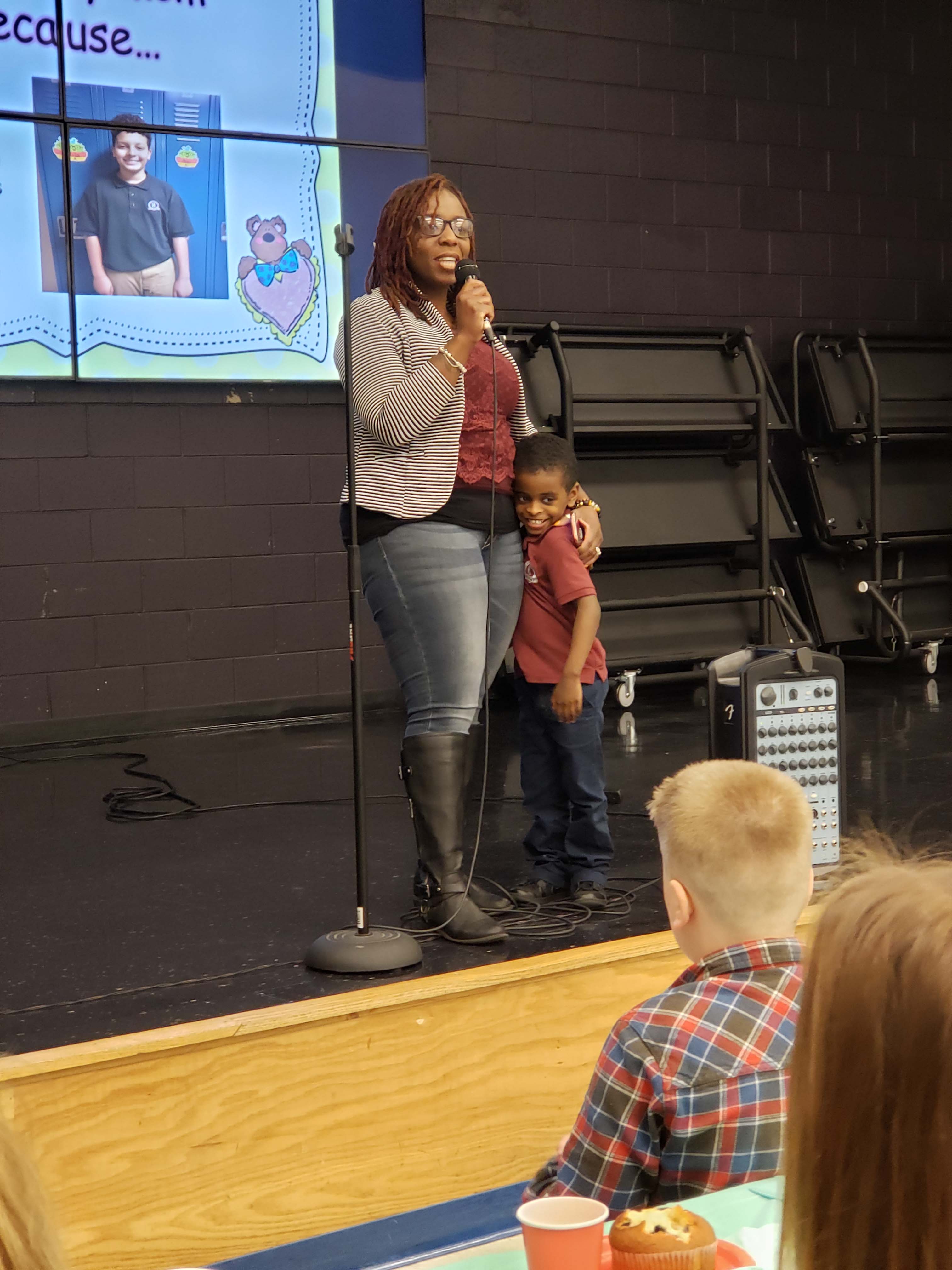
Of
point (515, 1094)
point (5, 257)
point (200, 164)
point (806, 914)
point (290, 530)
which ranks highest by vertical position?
point (200, 164)

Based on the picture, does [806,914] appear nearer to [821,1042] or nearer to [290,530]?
[821,1042]

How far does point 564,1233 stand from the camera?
0.86m

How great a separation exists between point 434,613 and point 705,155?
4.29 meters

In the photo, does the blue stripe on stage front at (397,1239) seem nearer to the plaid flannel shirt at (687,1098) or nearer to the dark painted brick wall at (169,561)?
the plaid flannel shirt at (687,1098)

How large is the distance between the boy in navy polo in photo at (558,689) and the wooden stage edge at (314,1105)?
1.73 feet

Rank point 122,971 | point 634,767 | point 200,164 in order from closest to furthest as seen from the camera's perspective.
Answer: point 122,971, point 634,767, point 200,164

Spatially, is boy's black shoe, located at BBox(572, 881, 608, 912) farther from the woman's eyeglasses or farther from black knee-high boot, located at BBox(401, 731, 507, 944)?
the woman's eyeglasses

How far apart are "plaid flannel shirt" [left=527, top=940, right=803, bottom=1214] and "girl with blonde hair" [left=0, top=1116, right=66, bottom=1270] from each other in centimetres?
78

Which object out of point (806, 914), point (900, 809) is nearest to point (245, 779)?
point (900, 809)

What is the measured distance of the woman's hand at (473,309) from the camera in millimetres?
2193

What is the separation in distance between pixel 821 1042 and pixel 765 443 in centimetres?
508

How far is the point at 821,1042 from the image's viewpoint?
56 cm

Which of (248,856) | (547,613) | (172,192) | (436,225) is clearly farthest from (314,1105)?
(172,192)

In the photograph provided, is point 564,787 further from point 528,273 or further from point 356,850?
point 528,273
